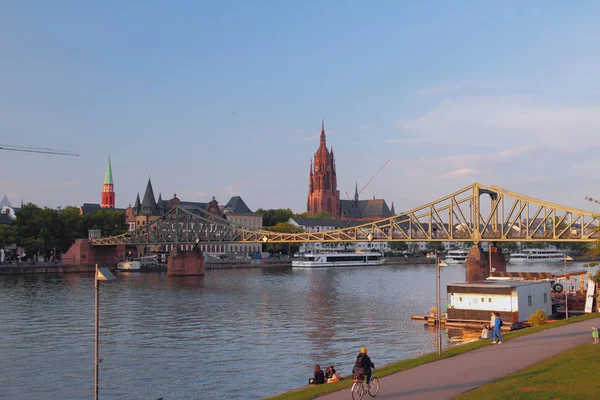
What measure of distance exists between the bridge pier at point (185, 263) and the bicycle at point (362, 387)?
117085mm

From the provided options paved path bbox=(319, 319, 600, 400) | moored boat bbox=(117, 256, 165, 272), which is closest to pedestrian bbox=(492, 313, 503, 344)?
paved path bbox=(319, 319, 600, 400)

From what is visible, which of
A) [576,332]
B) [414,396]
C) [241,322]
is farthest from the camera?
[241,322]

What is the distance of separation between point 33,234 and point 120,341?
116 meters

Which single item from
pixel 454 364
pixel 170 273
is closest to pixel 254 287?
pixel 170 273

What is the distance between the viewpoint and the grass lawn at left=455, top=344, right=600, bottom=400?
834 inches

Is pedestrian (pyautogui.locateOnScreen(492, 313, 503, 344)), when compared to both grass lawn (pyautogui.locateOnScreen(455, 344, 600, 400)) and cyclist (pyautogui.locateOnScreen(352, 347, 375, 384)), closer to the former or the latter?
grass lawn (pyautogui.locateOnScreen(455, 344, 600, 400))

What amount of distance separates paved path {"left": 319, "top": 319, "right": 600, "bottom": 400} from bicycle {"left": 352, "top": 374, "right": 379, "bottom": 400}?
32 centimetres

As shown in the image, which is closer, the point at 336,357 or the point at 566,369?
the point at 566,369

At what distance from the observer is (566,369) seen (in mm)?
25203

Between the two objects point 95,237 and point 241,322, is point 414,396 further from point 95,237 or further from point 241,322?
point 95,237

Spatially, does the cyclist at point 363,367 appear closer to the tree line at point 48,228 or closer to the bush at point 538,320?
the bush at point 538,320

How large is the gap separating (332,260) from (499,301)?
13616 centimetres

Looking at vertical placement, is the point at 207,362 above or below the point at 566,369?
below

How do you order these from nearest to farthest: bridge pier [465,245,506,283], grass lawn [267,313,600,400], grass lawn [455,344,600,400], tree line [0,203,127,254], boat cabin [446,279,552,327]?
grass lawn [455,344,600,400]
grass lawn [267,313,600,400]
boat cabin [446,279,552,327]
bridge pier [465,245,506,283]
tree line [0,203,127,254]
